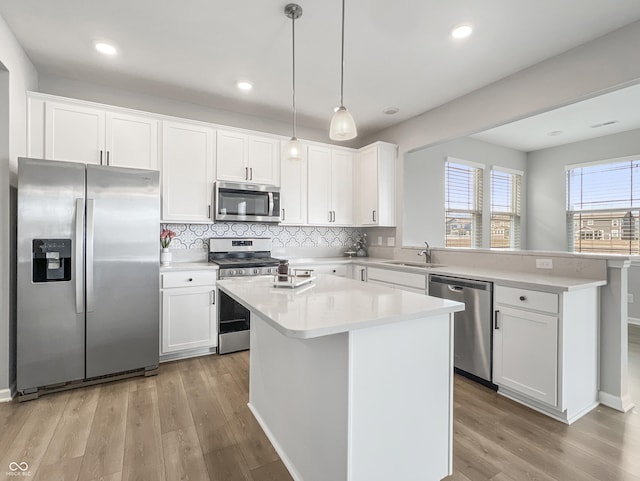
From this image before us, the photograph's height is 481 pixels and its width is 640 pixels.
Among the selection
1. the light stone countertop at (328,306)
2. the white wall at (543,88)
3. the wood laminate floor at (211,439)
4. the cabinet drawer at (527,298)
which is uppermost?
the white wall at (543,88)

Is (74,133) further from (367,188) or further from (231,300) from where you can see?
(367,188)

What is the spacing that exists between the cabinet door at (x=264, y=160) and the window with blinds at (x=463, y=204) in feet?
8.36

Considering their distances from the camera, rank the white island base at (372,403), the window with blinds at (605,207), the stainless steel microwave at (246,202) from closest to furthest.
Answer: the white island base at (372,403) → the stainless steel microwave at (246,202) → the window with blinds at (605,207)

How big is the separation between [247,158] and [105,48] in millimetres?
1543

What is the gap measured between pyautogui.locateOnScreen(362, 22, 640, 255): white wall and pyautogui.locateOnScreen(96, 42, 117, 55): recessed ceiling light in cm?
315

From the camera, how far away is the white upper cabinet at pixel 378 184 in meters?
4.15

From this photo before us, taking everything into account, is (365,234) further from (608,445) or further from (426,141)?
(608,445)

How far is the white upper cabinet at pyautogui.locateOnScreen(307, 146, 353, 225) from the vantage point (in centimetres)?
419

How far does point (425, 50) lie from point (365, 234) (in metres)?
2.76

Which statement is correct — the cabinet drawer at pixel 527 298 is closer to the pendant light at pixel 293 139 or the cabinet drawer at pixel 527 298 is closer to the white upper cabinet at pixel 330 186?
the pendant light at pixel 293 139

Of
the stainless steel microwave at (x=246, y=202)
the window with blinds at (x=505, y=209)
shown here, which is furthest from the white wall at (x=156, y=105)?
the window with blinds at (x=505, y=209)

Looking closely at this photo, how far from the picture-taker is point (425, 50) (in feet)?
8.36

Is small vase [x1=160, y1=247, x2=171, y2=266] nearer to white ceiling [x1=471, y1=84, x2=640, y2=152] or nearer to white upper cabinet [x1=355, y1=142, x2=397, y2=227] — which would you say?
white upper cabinet [x1=355, y1=142, x2=397, y2=227]

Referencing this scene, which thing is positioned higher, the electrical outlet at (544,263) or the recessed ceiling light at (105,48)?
the recessed ceiling light at (105,48)
